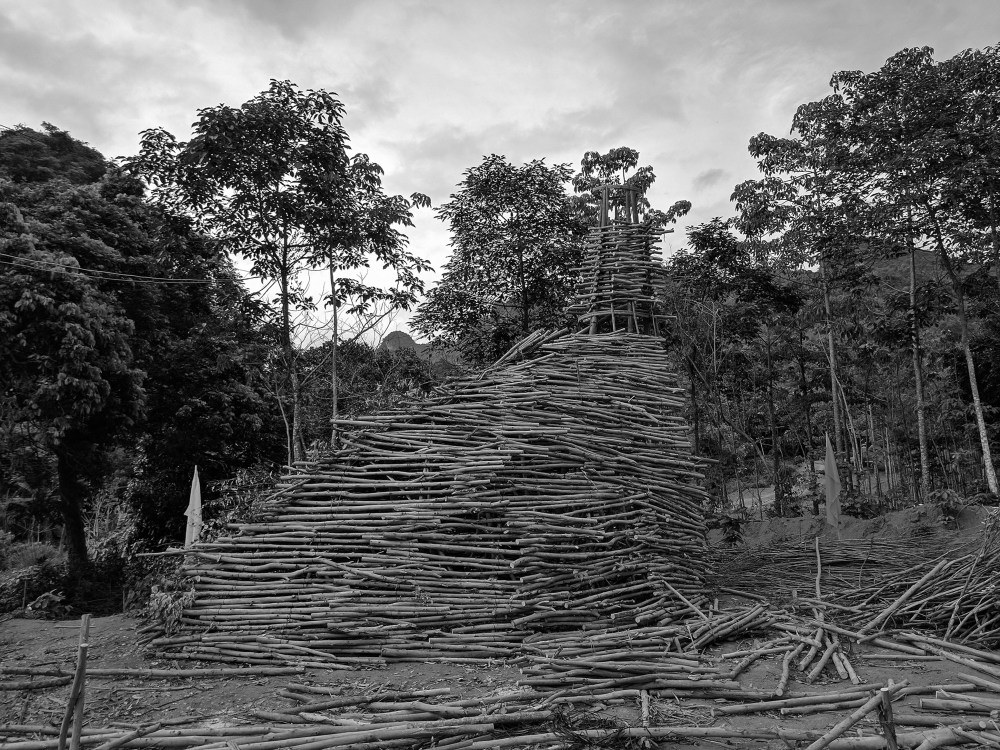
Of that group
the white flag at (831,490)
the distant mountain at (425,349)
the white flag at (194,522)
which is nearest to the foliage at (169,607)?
→ the white flag at (194,522)

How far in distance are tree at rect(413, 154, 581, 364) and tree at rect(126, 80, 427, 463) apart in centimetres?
173

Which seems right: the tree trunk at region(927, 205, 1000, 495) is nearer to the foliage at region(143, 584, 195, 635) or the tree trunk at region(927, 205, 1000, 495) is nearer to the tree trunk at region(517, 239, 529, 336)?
the tree trunk at region(517, 239, 529, 336)

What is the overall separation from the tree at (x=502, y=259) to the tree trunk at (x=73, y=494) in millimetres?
4703

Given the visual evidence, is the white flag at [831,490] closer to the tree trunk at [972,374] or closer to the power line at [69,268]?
the tree trunk at [972,374]

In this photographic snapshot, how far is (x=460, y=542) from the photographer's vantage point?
13.6 feet

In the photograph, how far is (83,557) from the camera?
30.5 feet

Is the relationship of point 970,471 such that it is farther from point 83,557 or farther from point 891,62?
point 83,557

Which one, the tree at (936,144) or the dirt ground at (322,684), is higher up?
the tree at (936,144)

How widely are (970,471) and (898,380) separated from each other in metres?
2.81

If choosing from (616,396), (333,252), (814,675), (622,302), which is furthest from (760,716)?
(333,252)

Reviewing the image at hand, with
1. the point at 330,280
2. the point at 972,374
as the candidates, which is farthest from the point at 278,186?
the point at 972,374

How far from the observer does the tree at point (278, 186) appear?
6.30 m

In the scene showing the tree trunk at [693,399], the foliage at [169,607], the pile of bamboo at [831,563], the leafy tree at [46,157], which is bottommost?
the pile of bamboo at [831,563]

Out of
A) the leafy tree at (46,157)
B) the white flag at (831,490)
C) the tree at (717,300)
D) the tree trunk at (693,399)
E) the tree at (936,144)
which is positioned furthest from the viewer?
the leafy tree at (46,157)
